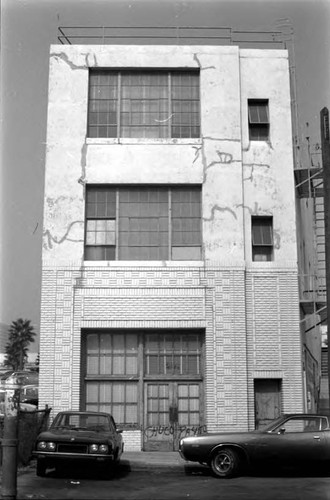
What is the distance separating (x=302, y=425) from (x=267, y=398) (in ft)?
15.6

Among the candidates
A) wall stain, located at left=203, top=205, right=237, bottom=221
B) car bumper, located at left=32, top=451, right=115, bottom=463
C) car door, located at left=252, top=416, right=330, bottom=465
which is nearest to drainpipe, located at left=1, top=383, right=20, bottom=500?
car bumper, located at left=32, top=451, right=115, bottom=463

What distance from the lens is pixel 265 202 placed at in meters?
19.1

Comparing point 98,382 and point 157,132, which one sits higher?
point 157,132

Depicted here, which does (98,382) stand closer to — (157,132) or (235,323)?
(235,323)

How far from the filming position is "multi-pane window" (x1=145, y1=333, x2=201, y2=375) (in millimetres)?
18688

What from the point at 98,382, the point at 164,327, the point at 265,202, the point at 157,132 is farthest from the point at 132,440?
the point at 157,132

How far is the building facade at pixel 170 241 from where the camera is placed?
18359 millimetres

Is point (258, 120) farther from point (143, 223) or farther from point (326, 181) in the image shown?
point (326, 181)

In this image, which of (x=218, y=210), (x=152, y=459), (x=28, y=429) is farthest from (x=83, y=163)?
(x=152, y=459)

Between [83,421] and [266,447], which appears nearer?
[266,447]

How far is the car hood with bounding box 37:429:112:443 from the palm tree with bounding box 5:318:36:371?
2852 inches

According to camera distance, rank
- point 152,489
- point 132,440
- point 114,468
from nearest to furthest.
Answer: point 152,489
point 114,468
point 132,440

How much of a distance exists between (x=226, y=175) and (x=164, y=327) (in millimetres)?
4707

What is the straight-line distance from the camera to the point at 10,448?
29.9 feet
